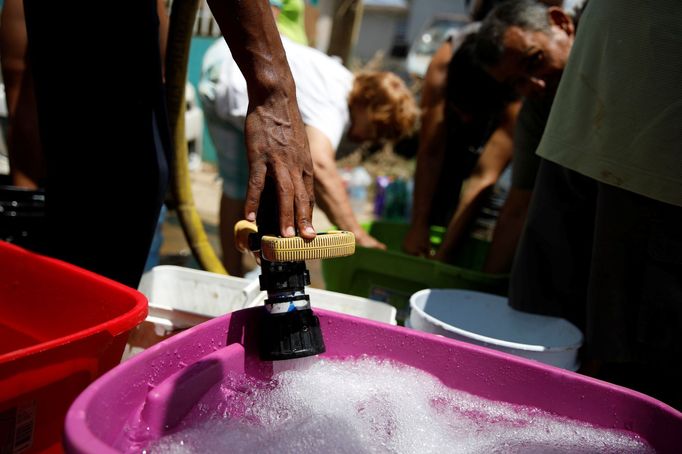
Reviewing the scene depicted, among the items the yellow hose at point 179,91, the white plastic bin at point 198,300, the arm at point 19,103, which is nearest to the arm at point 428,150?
the white plastic bin at point 198,300

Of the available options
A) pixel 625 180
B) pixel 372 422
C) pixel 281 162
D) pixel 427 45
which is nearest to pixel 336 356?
pixel 372 422

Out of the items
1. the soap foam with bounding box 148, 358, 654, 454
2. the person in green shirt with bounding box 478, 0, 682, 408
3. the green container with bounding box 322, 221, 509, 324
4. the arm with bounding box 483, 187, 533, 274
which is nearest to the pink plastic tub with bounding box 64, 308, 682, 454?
the soap foam with bounding box 148, 358, 654, 454

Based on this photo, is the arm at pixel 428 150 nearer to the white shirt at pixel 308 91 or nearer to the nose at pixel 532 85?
the white shirt at pixel 308 91

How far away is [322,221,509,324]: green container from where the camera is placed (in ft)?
6.44

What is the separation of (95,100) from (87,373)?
60cm

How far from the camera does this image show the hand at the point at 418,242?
8.14 ft

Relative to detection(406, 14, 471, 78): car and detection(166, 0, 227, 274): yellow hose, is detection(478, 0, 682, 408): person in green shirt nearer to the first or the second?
detection(166, 0, 227, 274): yellow hose

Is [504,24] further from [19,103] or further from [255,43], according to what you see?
[19,103]

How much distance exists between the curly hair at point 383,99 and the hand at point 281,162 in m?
1.54

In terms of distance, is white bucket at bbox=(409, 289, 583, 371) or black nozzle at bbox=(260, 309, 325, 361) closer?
black nozzle at bbox=(260, 309, 325, 361)

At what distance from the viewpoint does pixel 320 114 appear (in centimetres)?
230

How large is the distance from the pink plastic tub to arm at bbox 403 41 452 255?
138cm

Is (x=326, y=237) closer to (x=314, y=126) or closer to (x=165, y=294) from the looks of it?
(x=165, y=294)

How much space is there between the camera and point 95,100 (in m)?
1.23
